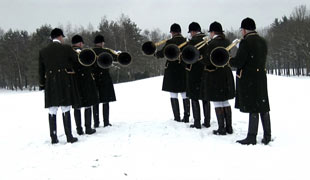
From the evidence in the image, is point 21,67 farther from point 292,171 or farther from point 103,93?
point 292,171

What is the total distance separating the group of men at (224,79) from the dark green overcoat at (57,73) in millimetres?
2351

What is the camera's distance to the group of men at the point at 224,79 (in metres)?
5.98

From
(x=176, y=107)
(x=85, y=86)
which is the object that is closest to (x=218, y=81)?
(x=176, y=107)

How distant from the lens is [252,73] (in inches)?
236

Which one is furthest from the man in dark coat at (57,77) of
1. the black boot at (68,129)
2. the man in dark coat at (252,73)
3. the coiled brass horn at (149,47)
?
the man in dark coat at (252,73)

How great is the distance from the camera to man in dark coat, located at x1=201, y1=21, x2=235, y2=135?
22.2ft

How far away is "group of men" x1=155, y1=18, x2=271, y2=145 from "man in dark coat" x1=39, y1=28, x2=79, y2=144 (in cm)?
235

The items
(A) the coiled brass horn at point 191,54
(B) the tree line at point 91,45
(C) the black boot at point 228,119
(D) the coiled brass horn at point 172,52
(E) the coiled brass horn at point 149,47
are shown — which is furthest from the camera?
(B) the tree line at point 91,45

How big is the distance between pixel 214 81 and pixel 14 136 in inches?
218

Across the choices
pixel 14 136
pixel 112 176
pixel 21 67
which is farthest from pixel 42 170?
pixel 21 67

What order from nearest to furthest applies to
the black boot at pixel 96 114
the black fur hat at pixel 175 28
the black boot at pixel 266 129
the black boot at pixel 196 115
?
the black boot at pixel 266 129 → the black boot at pixel 196 115 → the black fur hat at pixel 175 28 → the black boot at pixel 96 114

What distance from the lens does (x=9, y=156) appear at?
20.6 ft

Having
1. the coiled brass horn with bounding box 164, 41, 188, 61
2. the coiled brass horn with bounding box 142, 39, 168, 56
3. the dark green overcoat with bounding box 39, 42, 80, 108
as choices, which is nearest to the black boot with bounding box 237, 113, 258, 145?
the coiled brass horn with bounding box 164, 41, 188, 61

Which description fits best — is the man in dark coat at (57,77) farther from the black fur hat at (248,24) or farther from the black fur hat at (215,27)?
the black fur hat at (248,24)
